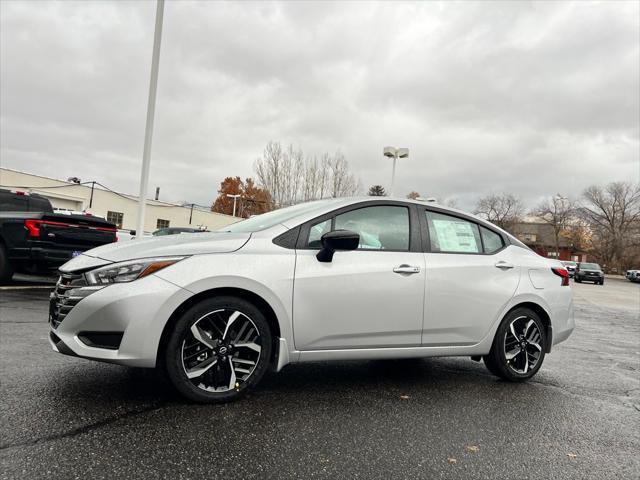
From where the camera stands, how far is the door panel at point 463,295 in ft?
12.4

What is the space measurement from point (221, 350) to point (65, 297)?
107 cm

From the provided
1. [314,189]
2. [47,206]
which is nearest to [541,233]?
[314,189]

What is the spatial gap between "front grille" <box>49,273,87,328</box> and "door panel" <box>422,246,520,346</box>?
2.55 metres

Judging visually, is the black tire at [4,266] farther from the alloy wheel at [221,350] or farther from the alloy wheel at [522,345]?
the alloy wheel at [522,345]

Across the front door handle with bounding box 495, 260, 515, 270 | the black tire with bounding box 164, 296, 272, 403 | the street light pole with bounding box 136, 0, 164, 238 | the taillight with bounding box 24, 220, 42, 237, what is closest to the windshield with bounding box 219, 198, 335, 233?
the black tire with bounding box 164, 296, 272, 403

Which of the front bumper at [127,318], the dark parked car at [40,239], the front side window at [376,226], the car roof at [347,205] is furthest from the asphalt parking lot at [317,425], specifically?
the dark parked car at [40,239]

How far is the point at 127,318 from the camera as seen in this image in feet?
9.39

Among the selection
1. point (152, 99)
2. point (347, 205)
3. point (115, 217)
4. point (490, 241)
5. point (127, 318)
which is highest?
point (152, 99)

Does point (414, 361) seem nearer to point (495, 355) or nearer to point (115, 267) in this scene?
point (495, 355)

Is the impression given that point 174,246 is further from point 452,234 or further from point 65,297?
point 452,234

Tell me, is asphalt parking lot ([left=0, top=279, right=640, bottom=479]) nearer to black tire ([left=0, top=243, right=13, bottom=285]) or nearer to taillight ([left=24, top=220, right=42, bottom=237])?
taillight ([left=24, top=220, right=42, bottom=237])

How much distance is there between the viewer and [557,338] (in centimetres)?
448

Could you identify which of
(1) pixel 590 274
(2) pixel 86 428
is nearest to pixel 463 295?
(2) pixel 86 428

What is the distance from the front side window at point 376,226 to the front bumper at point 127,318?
4.02ft
